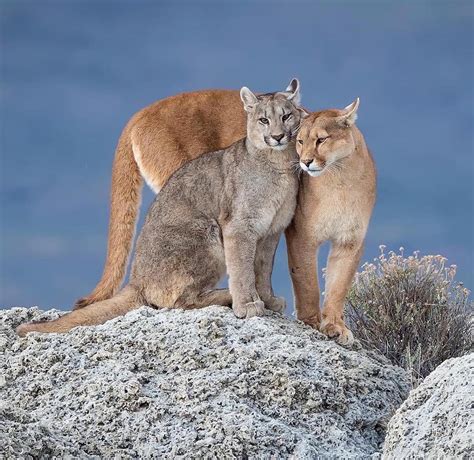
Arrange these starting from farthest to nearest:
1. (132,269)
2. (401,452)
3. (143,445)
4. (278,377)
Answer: (132,269), (278,377), (143,445), (401,452)

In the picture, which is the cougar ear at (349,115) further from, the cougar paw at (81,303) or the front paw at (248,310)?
the cougar paw at (81,303)

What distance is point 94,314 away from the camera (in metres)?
6.86

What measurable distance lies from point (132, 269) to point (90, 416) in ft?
6.40

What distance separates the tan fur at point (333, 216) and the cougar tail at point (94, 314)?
1.18 meters

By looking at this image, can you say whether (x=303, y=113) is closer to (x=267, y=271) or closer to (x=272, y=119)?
(x=272, y=119)

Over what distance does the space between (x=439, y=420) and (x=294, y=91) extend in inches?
132

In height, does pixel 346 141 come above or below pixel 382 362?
above

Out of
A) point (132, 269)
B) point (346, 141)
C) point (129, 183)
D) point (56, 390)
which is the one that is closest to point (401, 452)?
point (56, 390)

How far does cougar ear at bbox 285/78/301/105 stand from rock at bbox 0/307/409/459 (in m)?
1.60

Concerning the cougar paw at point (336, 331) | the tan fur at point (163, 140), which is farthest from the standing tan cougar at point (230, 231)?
the tan fur at point (163, 140)

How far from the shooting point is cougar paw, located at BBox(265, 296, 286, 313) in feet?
22.9

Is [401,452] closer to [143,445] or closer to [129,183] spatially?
[143,445]

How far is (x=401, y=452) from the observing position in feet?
14.1

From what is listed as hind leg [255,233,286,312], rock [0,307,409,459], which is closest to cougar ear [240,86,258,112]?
hind leg [255,233,286,312]
